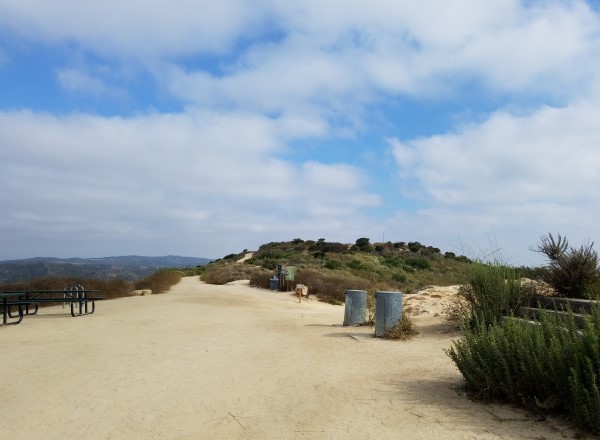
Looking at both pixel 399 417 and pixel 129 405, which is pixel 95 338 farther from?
pixel 399 417

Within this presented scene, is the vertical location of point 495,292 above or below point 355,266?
below

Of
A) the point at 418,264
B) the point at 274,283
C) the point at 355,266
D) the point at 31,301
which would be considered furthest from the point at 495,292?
the point at 418,264

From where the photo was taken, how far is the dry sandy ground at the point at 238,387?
4.41 metres

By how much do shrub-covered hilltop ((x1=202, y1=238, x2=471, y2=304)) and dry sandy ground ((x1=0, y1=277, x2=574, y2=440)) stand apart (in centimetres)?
351

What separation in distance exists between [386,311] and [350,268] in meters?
24.8

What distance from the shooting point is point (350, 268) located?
110 feet

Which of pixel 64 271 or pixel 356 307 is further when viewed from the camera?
pixel 64 271

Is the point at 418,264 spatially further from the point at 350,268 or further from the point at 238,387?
the point at 238,387

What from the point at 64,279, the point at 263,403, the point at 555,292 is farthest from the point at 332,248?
the point at 263,403

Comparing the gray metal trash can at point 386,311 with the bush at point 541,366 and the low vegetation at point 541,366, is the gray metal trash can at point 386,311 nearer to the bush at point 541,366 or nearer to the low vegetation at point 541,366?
the low vegetation at point 541,366

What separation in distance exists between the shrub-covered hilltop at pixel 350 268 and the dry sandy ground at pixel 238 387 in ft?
11.5

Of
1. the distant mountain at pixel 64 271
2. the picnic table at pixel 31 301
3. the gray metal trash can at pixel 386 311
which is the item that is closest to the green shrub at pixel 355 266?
the distant mountain at pixel 64 271

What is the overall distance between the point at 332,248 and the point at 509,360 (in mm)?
53007

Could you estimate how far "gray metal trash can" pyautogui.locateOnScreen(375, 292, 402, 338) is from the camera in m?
8.87
